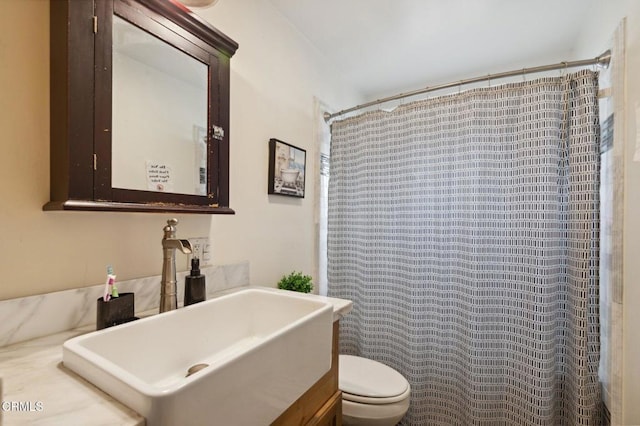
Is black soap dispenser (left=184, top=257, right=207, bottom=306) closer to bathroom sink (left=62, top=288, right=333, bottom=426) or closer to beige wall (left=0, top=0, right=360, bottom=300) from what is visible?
bathroom sink (left=62, top=288, right=333, bottom=426)

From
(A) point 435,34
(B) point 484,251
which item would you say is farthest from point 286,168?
(A) point 435,34

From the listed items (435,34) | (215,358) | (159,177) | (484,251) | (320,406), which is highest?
(435,34)

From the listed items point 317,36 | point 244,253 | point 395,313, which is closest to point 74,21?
point 244,253

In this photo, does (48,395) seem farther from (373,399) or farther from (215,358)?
(373,399)

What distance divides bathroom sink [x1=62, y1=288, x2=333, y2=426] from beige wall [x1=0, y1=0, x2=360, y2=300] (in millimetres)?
284

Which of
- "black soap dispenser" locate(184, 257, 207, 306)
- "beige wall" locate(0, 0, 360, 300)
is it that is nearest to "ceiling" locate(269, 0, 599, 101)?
"beige wall" locate(0, 0, 360, 300)

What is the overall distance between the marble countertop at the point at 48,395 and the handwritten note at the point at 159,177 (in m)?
0.52

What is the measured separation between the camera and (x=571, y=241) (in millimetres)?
1274

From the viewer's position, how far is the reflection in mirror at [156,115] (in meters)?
0.87

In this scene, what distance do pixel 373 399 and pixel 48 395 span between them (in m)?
1.19

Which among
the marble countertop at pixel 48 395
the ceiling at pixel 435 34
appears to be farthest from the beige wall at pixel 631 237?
the marble countertop at pixel 48 395

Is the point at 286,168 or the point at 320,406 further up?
the point at 286,168

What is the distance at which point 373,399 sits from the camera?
1.28 metres

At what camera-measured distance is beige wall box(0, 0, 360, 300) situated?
0.73 metres
